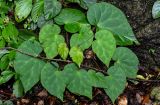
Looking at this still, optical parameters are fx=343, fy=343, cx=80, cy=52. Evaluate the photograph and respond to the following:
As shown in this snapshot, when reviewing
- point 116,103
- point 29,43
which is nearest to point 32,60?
point 29,43

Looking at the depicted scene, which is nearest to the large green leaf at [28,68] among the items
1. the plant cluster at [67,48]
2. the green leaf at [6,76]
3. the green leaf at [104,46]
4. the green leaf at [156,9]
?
the plant cluster at [67,48]

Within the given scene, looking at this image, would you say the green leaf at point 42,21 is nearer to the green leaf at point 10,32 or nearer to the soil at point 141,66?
the green leaf at point 10,32

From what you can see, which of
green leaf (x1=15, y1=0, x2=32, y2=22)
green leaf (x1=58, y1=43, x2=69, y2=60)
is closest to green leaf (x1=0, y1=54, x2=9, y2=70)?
green leaf (x1=15, y1=0, x2=32, y2=22)

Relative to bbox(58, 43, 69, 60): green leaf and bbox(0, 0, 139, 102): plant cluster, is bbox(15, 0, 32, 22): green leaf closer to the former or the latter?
bbox(0, 0, 139, 102): plant cluster

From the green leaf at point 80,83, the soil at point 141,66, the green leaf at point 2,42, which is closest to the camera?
the green leaf at point 80,83

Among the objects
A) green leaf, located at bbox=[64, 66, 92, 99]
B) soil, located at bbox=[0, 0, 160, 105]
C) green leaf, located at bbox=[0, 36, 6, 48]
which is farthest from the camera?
green leaf, located at bbox=[0, 36, 6, 48]

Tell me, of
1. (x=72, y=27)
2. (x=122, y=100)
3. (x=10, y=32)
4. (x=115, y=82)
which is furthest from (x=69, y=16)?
(x=122, y=100)

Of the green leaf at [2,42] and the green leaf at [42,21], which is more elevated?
the green leaf at [42,21]
